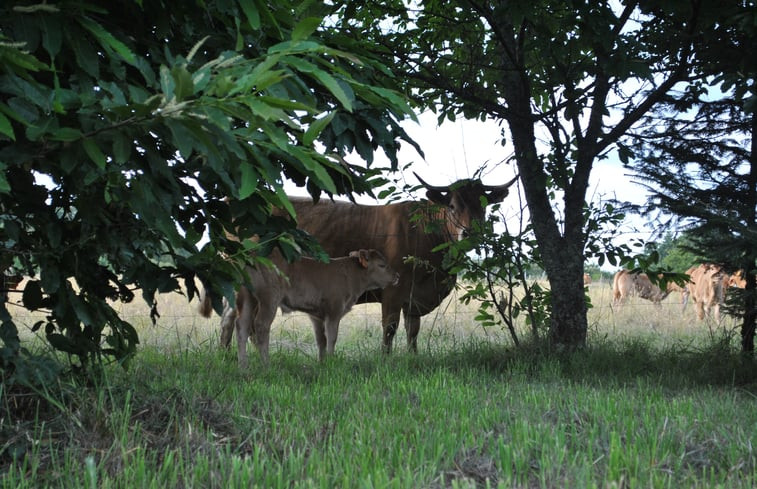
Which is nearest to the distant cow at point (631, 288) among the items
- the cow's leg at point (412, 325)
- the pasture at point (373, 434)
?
the cow's leg at point (412, 325)

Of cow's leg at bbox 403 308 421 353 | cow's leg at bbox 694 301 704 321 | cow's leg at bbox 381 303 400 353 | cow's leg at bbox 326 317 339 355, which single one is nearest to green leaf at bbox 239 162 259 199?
cow's leg at bbox 326 317 339 355

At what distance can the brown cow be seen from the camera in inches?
339

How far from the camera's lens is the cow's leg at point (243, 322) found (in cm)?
674

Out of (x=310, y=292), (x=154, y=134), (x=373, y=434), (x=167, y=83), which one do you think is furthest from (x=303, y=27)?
(x=310, y=292)

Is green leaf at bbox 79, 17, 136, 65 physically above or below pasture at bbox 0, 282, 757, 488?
above

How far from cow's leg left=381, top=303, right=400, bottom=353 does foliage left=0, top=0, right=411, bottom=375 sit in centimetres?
449

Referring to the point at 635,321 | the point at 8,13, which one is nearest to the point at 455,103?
the point at 8,13

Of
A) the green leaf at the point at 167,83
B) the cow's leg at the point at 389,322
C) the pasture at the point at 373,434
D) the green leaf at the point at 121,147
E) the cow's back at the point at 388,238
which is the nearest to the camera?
the green leaf at the point at 167,83

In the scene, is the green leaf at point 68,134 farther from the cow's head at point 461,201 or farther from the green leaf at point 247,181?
the cow's head at point 461,201

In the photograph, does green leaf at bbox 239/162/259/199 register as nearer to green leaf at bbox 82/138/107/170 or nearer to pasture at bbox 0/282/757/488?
green leaf at bbox 82/138/107/170

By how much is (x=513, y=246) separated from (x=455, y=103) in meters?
1.67

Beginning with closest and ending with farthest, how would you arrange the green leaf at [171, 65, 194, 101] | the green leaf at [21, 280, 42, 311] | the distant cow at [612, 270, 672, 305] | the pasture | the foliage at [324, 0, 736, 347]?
the green leaf at [171, 65, 194, 101] < the pasture < the green leaf at [21, 280, 42, 311] < the foliage at [324, 0, 736, 347] < the distant cow at [612, 270, 672, 305]

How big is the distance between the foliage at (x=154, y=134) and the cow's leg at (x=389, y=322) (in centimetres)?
449

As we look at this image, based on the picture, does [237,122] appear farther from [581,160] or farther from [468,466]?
[581,160]
